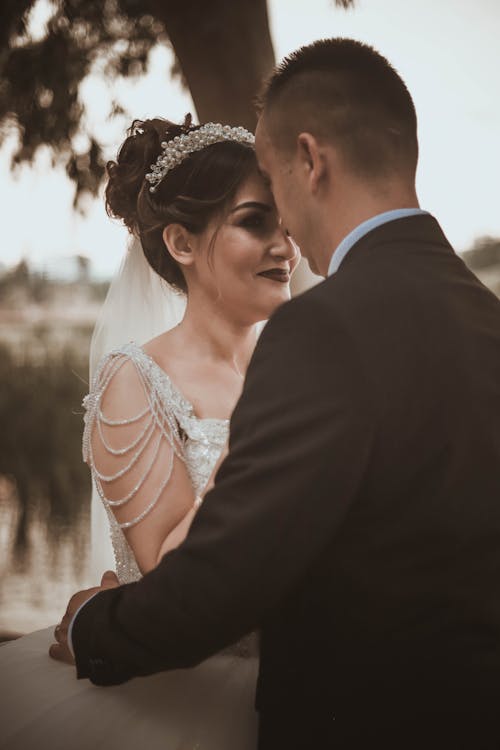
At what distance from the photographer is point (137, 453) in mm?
2092

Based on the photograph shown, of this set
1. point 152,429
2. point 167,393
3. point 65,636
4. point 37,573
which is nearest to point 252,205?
point 167,393

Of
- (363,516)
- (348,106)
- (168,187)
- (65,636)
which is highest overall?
(168,187)

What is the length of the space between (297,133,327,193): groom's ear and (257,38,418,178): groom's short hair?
0.02 m

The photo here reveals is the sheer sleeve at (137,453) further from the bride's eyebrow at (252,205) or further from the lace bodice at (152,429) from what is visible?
the bride's eyebrow at (252,205)

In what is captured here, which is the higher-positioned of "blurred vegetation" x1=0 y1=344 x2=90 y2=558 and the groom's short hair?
the groom's short hair

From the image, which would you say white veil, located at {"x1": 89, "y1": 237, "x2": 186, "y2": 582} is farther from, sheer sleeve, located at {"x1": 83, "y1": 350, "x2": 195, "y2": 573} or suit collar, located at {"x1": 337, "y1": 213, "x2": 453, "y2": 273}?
suit collar, located at {"x1": 337, "y1": 213, "x2": 453, "y2": 273}

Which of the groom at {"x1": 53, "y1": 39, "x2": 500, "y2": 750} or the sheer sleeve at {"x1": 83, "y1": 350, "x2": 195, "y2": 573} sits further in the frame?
→ the sheer sleeve at {"x1": 83, "y1": 350, "x2": 195, "y2": 573}

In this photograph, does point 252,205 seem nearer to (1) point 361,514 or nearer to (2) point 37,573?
(1) point 361,514

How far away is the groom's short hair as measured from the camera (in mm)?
1479

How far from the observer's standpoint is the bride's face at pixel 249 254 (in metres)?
2.31


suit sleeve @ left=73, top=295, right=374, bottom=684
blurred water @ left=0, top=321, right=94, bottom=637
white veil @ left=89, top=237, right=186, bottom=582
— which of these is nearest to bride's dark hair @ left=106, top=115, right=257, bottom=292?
white veil @ left=89, top=237, right=186, bottom=582

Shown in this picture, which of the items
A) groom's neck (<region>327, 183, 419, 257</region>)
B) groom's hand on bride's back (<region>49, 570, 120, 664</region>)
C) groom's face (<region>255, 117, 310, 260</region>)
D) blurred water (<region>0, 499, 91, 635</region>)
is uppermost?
Result: groom's face (<region>255, 117, 310, 260</region>)

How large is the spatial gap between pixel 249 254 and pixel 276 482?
3.98 ft

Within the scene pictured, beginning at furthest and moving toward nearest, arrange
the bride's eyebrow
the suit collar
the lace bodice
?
the bride's eyebrow < the lace bodice < the suit collar
